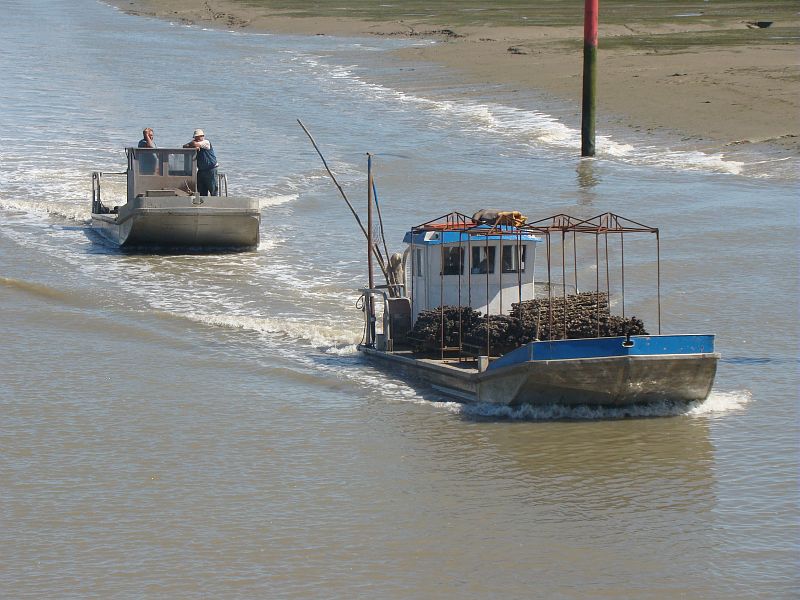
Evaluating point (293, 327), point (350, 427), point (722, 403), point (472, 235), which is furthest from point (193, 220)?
point (722, 403)

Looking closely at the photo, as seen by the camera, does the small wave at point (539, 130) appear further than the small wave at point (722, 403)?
Yes

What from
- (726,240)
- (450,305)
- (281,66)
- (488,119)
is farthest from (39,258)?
(281,66)

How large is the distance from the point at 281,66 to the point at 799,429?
37687 millimetres

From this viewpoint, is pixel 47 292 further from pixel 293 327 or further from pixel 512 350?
pixel 512 350

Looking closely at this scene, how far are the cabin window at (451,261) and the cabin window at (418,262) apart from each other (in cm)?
36

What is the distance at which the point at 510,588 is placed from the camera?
9070 mm

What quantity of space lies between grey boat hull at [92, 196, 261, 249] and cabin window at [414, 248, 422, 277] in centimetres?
653

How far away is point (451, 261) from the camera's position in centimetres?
1417

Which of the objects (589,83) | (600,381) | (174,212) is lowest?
(600,381)

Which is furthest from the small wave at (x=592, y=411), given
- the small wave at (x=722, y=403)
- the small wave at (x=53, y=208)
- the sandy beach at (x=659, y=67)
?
the sandy beach at (x=659, y=67)

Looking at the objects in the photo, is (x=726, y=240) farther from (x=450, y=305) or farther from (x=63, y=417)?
(x=63, y=417)

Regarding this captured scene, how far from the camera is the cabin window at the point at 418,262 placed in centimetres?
1443

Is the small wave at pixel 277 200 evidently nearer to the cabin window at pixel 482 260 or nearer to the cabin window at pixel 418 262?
the cabin window at pixel 418 262

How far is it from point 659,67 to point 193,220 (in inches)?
785
